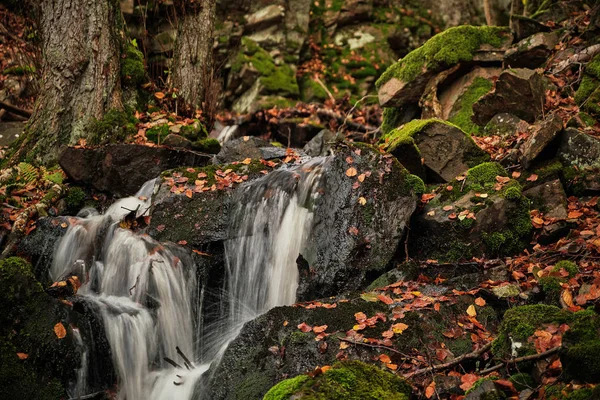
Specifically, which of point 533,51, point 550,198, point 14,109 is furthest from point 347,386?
point 14,109

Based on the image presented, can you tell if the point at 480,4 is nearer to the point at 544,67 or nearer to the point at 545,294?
the point at 544,67

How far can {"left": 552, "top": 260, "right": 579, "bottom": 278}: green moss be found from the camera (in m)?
4.83

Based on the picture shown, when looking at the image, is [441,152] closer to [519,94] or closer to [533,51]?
[519,94]

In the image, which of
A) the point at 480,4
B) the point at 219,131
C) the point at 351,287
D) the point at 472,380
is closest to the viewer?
the point at 472,380

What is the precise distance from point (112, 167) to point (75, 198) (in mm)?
670

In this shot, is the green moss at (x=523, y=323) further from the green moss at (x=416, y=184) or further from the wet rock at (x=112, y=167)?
the wet rock at (x=112, y=167)

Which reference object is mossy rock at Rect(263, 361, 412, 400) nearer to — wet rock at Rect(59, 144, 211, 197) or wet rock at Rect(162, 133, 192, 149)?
wet rock at Rect(59, 144, 211, 197)

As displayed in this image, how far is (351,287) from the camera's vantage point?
580 cm

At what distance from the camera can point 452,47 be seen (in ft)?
31.0

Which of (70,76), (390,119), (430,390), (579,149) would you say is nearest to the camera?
(430,390)

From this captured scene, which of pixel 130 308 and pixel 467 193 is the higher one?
pixel 467 193

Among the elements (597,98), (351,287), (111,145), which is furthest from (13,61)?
(597,98)

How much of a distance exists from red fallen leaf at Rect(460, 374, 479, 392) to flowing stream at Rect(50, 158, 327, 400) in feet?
7.81

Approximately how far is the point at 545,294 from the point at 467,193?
178 cm
